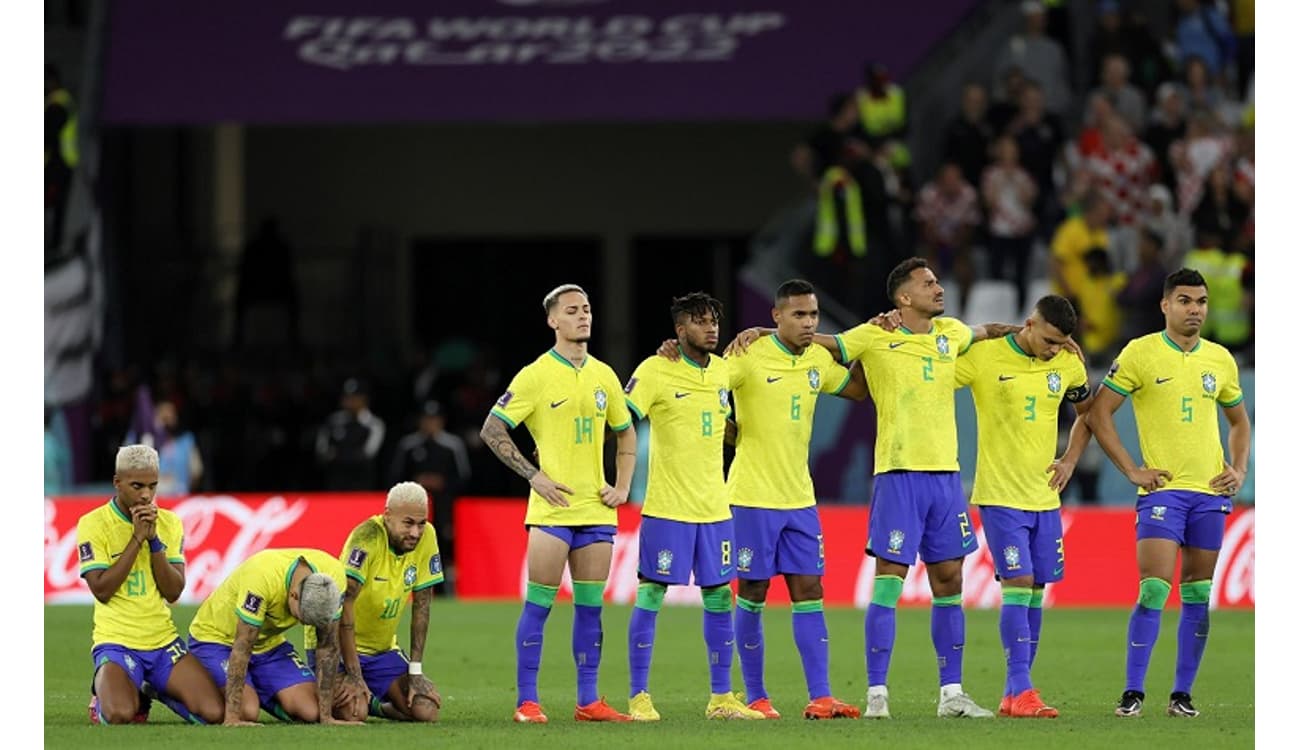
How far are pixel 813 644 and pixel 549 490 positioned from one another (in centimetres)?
156

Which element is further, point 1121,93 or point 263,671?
point 1121,93

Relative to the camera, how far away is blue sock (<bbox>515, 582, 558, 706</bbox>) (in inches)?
465

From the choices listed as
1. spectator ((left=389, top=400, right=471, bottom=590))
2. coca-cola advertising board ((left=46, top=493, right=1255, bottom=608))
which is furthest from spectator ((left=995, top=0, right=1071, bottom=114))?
spectator ((left=389, top=400, right=471, bottom=590))

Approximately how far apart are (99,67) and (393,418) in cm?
497

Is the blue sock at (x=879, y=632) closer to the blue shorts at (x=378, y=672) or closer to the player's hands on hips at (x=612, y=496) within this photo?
the player's hands on hips at (x=612, y=496)

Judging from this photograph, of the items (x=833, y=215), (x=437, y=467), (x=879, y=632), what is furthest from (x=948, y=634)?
(x=833, y=215)

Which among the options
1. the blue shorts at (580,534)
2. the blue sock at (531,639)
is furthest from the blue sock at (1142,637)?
the blue sock at (531,639)

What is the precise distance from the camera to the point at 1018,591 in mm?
12102

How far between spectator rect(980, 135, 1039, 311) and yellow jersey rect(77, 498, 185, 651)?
13.5 meters

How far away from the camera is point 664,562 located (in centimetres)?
1191

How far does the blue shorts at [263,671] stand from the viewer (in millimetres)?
11969

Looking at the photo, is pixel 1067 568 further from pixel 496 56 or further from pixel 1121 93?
pixel 496 56
